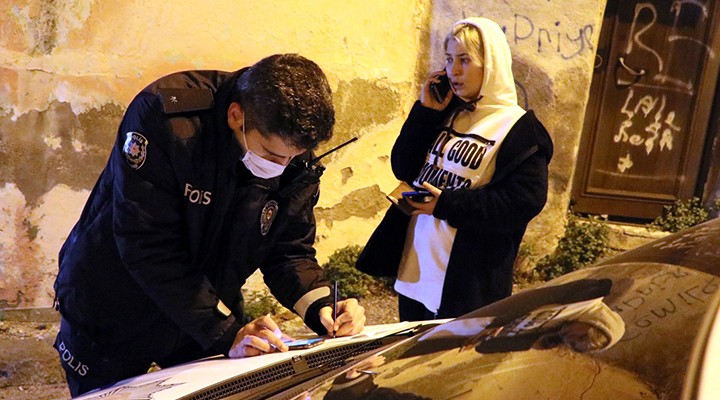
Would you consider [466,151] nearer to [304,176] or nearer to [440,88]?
[440,88]

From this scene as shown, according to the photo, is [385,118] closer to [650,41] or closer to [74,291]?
[650,41]

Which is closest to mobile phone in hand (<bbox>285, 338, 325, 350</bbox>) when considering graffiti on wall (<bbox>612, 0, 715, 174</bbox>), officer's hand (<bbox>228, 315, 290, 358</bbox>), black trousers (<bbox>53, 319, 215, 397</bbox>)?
officer's hand (<bbox>228, 315, 290, 358</bbox>)

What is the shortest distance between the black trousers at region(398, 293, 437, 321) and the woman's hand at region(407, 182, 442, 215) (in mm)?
430

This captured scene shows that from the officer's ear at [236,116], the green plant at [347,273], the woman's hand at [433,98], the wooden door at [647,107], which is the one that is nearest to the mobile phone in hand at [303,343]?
the officer's ear at [236,116]

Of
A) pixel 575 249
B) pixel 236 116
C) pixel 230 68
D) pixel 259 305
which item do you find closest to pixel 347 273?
pixel 259 305

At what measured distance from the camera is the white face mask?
2010mm

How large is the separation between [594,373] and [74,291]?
1.53m

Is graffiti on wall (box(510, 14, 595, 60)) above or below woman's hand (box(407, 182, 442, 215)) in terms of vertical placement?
above

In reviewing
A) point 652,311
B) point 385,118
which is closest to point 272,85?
point 652,311

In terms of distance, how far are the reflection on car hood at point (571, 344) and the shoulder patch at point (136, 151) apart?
780 millimetres

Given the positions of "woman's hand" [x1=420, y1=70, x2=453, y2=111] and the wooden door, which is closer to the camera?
"woman's hand" [x1=420, y1=70, x2=453, y2=111]

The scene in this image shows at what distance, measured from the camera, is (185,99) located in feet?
6.60

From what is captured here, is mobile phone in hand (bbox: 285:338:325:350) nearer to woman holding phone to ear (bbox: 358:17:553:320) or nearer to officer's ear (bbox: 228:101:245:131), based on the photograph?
officer's ear (bbox: 228:101:245:131)

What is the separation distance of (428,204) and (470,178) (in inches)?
7.6
